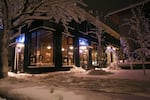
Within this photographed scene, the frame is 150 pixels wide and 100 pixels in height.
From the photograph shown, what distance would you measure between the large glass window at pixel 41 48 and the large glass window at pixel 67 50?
69.4 inches

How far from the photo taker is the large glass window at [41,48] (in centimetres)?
1809

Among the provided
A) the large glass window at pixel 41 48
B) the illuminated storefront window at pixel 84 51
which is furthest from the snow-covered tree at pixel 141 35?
the large glass window at pixel 41 48

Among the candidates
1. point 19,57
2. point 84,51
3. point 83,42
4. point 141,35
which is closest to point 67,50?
point 83,42

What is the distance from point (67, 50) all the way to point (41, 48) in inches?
135

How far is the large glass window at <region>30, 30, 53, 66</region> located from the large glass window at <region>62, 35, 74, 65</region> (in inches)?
69.4

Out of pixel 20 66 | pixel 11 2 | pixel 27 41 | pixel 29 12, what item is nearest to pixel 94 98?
pixel 29 12

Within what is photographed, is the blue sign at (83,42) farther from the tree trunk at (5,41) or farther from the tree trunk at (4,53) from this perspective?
the tree trunk at (4,53)

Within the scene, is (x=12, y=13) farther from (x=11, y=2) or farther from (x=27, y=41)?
(x=27, y=41)

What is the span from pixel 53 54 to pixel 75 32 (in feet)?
15.6

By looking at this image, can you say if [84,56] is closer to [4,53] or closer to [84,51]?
[84,51]

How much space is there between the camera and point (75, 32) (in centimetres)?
2164

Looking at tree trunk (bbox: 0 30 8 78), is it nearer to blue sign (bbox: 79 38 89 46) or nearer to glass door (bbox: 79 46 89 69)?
blue sign (bbox: 79 38 89 46)

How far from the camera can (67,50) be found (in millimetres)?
20531

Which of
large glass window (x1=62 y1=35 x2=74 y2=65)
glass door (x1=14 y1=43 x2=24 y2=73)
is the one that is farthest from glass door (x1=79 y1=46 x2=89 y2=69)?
glass door (x1=14 y1=43 x2=24 y2=73)
